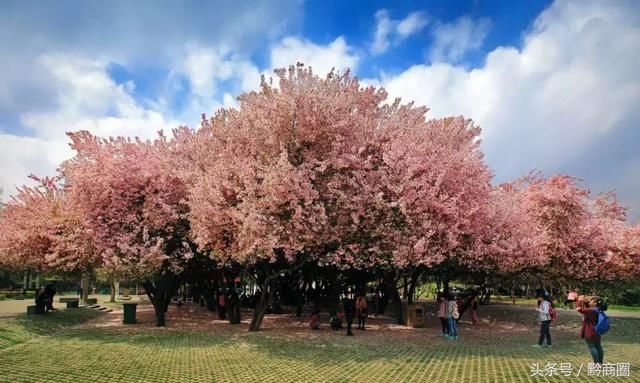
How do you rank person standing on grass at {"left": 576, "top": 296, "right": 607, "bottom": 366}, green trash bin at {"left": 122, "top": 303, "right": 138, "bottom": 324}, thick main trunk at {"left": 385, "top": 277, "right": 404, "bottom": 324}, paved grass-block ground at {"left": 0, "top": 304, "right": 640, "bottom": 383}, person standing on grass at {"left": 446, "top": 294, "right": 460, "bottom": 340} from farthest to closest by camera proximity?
thick main trunk at {"left": 385, "top": 277, "right": 404, "bottom": 324}
green trash bin at {"left": 122, "top": 303, "right": 138, "bottom": 324}
person standing on grass at {"left": 446, "top": 294, "right": 460, "bottom": 340}
paved grass-block ground at {"left": 0, "top": 304, "right": 640, "bottom": 383}
person standing on grass at {"left": 576, "top": 296, "right": 607, "bottom": 366}

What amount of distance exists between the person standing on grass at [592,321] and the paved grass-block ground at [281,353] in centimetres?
72

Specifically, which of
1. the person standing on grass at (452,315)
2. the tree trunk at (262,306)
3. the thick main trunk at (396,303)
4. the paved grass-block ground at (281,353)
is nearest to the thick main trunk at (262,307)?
the tree trunk at (262,306)

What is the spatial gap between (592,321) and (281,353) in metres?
8.35

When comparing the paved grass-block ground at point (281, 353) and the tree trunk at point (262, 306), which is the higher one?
the tree trunk at point (262, 306)

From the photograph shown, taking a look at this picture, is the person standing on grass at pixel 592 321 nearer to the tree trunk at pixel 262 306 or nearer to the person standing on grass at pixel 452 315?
the person standing on grass at pixel 452 315

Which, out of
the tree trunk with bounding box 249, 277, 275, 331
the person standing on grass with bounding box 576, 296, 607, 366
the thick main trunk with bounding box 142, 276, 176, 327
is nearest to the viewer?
the person standing on grass with bounding box 576, 296, 607, 366

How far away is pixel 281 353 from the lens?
47.3 ft

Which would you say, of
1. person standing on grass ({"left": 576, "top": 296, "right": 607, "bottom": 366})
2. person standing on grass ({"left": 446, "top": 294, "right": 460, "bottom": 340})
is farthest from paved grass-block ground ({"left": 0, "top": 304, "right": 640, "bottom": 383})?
person standing on grass ({"left": 576, "top": 296, "right": 607, "bottom": 366})

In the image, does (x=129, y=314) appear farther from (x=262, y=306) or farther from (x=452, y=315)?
(x=452, y=315)

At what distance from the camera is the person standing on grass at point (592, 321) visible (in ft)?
35.9

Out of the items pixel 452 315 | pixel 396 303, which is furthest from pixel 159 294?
pixel 452 315

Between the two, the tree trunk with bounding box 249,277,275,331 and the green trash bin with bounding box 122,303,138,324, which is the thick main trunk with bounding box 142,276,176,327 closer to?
the green trash bin with bounding box 122,303,138,324

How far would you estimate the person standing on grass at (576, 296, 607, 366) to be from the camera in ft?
35.9

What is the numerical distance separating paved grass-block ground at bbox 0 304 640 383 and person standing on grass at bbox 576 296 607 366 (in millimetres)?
721
